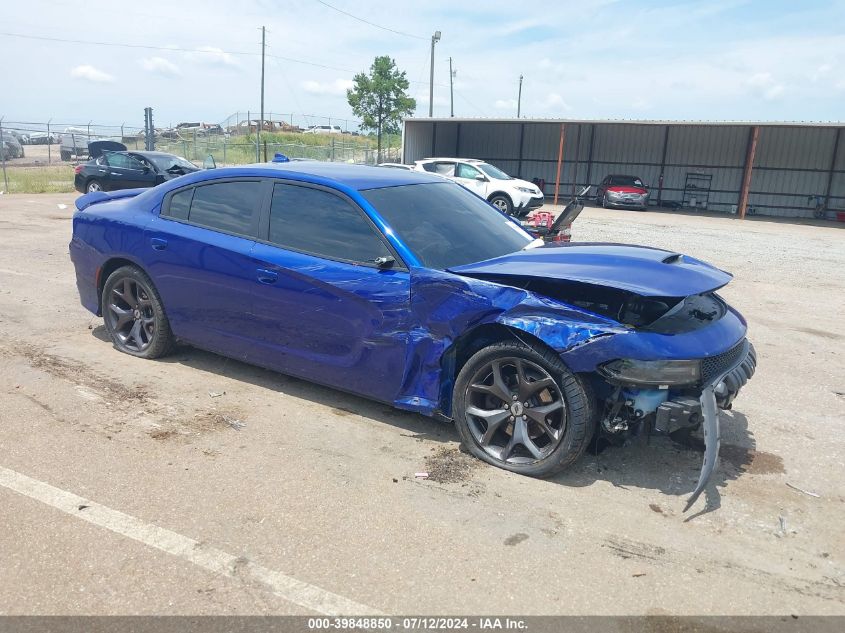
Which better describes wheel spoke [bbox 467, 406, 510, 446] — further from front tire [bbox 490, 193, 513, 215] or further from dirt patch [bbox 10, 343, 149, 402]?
front tire [bbox 490, 193, 513, 215]

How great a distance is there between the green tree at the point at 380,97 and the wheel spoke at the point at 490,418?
4401cm

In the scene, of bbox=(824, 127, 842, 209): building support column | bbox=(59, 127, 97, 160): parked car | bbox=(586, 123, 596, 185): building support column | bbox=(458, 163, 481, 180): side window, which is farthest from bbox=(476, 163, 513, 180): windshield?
bbox=(59, 127, 97, 160): parked car

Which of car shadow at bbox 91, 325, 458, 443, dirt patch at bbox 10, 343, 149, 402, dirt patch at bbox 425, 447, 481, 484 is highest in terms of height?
car shadow at bbox 91, 325, 458, 443

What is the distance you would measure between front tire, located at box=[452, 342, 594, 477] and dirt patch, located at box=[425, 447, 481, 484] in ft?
0.24

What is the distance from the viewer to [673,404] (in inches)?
131

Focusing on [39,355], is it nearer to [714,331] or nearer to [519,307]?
[519,307]

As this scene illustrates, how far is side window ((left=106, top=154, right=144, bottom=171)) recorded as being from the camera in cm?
1725

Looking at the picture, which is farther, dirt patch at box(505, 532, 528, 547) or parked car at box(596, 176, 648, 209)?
parked car at box(596, 176, 648, 209)

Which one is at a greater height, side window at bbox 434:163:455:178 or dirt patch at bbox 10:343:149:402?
side window at bbox 434:163:455:178

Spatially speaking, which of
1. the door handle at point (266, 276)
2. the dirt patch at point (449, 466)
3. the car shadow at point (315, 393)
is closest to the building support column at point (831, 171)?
the car shadow at point (315, 393)

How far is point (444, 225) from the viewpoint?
4.41 meters

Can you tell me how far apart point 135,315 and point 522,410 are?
3.40 m

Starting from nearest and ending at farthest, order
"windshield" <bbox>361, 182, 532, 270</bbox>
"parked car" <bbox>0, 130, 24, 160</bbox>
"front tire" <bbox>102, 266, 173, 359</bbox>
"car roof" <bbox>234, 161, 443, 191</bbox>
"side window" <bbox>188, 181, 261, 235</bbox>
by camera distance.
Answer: "windshield" <bbox>361, 182, 532, 270</bbox> → "car roof" <bbox>234, 161, 443, 191</bbox> → "side window" <bbox>188, 181, 261, 235</bbox> → "front tire" <bbox>102, 266, 173, 359</bbox> → "parked car" <bbox>0, 130, 24, 160</bbox>

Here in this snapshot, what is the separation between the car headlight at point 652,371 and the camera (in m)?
3.28
